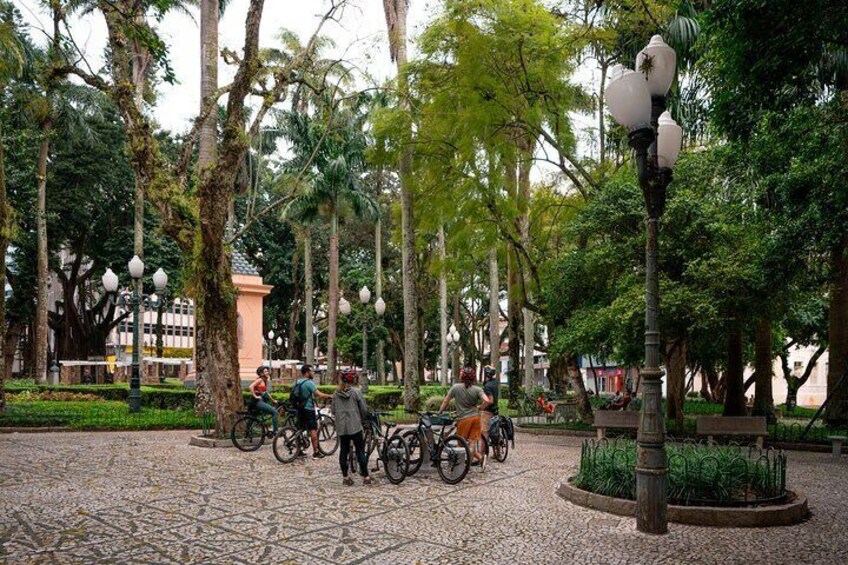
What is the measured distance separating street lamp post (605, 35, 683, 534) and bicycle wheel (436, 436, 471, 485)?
3.45m

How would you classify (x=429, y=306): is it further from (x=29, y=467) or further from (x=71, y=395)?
(x=29, y=467)

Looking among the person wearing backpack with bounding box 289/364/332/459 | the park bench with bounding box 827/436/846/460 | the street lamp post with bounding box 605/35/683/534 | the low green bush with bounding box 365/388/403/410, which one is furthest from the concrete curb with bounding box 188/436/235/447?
the park bench with bounding box 827/436/846/460

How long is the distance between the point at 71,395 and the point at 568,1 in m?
21.7

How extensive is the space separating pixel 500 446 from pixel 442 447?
9.02ft

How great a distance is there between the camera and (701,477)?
8.26 m

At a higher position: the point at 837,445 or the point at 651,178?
the point at 651,178

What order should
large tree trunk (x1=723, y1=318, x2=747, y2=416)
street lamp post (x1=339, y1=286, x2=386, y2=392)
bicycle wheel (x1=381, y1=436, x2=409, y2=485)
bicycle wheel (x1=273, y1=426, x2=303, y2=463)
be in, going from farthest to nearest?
street lamp post (x1=339, y1=286, x2=386, y2=392), large tree trunk (x1=723, y1=318, x2=747, y2=416), bicycle wheel (x1=273, y1=426, x2=303, y2=463), bicycle wheel (x1=381, y1=436, x2=409, y2=485)

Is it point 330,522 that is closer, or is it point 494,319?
point 330,522

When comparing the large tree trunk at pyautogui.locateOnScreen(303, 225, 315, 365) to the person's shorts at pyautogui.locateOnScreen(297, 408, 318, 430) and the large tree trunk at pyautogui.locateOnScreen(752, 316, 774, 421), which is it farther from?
the person's shorts at pyautogui.locateOnScreen(297, 408, 318, 430)

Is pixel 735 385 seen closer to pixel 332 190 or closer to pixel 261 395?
pixel 261 395

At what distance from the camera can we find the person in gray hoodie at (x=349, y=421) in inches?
396

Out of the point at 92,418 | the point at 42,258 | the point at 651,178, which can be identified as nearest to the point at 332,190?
Answer: the point at 42,258

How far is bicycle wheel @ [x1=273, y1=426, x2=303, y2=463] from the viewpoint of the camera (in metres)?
12.6

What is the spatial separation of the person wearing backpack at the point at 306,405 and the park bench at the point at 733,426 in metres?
7.61
